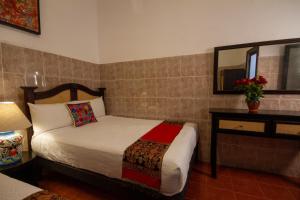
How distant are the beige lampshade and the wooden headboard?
1.23 feet

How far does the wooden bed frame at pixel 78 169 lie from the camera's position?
1278mm

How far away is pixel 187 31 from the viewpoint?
2416 mm

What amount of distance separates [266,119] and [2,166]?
2728 mm

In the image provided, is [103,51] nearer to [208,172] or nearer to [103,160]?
[103,160]

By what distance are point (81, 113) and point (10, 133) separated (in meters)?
0.81

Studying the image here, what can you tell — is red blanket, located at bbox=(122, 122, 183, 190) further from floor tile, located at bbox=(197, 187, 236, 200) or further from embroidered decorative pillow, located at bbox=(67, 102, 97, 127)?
embroidered decorative pillow, located at bbox=(67, 102, 97, 127)

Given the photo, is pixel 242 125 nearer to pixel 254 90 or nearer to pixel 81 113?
pixel 254 90

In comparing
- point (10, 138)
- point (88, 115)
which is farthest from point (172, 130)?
point (10, 138)

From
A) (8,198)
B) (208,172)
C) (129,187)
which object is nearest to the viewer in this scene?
(8,198)

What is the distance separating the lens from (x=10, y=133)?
1569 millimetres

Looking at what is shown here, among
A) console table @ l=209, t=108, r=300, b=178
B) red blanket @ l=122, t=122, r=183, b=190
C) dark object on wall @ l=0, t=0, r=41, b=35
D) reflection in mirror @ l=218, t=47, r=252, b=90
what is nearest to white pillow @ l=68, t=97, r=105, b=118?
dark object on wall @ l=0, t=0, r=41, b=35

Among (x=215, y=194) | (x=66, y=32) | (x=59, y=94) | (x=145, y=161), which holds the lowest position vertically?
(x=215, y=194)

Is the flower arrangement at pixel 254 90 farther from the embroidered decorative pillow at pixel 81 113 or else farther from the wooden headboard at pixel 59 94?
the wooden headboard at pixel 59 94

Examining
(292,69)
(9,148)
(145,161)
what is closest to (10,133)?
(9,148)
